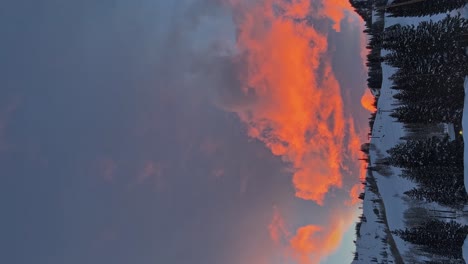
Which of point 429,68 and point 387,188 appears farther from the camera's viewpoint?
point 387,188

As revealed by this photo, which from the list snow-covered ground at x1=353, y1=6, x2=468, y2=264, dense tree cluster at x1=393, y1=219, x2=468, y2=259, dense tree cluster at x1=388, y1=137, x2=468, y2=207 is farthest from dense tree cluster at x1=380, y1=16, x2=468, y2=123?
dense tree cluster at x1=393, y1=219, x2=468, y2=259

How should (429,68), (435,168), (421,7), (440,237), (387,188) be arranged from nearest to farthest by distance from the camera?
(440,237)
(435,168)
(429,68)
(421,7)
(387,188)

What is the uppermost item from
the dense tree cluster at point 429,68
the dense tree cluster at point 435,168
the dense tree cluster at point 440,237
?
the dense tree cluster at point 429,68

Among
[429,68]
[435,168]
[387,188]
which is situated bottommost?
[435,168]

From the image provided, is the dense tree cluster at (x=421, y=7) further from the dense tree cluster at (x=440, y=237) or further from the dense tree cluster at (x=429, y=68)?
the dense tree cluster at (x=440, y=237)

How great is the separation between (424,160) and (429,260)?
1669cm

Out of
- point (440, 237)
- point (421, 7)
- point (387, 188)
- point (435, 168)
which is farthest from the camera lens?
point (387, 188)

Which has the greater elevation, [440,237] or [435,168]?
[435,168]

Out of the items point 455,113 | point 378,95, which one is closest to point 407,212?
point 455,113

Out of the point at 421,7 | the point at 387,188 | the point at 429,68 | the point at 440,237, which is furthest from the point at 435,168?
the point at 421,7

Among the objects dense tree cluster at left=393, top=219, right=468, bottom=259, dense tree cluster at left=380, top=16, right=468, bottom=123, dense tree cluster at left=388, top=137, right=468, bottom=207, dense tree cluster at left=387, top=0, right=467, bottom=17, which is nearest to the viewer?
dense tree cluster at left=393, top=219, right=468, bottom=259

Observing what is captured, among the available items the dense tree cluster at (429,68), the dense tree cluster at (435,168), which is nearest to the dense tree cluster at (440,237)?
the dense tree cluster at (435,168)

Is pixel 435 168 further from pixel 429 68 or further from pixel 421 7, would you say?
pixel 421 7

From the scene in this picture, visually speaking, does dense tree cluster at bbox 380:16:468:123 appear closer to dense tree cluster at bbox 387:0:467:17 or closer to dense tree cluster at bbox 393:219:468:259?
dense tree cluster at bbox 387:0:467:17
